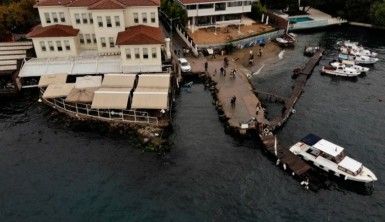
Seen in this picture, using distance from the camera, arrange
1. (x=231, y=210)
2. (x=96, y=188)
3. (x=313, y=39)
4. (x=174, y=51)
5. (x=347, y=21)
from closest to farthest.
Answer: (x=231, y=210), (x=96, y=188), (x=174, y=51), (x=313, y=39), (x=347, y=21)

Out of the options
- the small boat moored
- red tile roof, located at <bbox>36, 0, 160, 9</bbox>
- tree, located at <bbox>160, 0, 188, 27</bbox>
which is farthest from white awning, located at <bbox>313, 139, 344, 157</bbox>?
tree, located at <bbox>160, 0, 188, 27</bbox>

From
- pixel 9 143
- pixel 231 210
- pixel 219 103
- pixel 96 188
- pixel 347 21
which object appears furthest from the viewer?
pixel 347 21

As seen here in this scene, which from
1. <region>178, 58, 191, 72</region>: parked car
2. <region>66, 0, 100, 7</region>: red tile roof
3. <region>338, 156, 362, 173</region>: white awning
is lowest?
<region>338, 156, 362, 173</region>: white awning

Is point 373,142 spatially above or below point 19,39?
below

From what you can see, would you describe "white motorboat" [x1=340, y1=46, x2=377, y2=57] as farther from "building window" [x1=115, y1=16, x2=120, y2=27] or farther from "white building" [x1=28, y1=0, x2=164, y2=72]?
"building window" [x1=115, y1=16, x2=120, y2=27]

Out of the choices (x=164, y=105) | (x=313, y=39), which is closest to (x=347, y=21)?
(x=313, y=39)

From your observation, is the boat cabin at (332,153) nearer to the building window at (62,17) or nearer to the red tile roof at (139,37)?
the red tile roof at (139,37)

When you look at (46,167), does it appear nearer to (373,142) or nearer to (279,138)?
(279,138)
